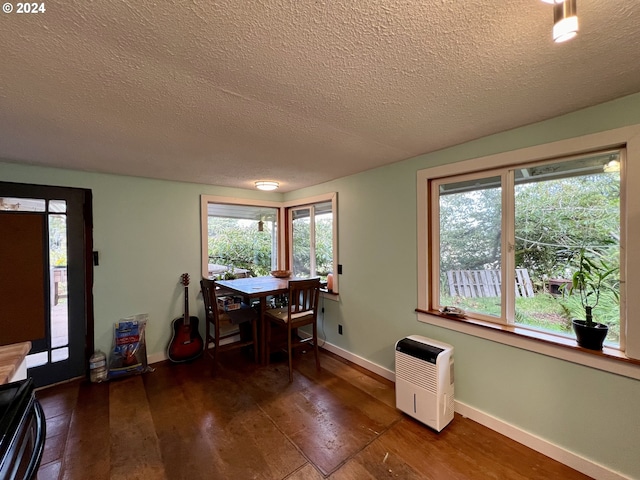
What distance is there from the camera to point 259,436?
6.23ft

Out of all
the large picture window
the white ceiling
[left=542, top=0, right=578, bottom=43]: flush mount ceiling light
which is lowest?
the large picture window

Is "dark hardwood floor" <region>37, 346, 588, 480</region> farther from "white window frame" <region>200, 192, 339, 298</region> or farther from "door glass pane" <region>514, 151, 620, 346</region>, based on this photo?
"white window frame" <region>200, 192, 339, 298</region>

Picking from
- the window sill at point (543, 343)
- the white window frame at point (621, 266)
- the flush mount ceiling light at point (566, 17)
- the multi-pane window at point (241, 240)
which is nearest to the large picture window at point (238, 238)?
the multi-pane window at point (241, 240)

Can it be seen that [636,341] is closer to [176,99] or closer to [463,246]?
[463,246]

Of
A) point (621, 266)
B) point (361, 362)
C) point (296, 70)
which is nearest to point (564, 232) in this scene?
point (621, 266)

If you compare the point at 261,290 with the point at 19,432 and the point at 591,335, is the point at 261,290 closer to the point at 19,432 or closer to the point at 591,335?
the point at 19,432

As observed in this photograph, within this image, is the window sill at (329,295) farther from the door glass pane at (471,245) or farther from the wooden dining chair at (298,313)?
the door glass pane at (471,245)

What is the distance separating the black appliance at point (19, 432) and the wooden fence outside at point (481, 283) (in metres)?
2.57

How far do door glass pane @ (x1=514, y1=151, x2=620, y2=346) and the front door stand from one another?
401cm

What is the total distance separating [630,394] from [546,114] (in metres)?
1.66

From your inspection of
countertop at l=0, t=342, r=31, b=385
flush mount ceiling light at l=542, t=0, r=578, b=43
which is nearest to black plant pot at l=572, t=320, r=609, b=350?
flush mount ceiling light at l=542, t=0, r=578, b=43

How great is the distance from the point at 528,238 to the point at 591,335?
0.67m

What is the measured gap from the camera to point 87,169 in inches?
105

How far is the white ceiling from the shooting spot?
2.86ft
